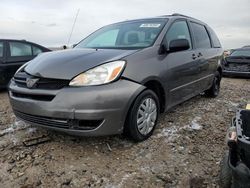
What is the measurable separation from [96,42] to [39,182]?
2.36 meters

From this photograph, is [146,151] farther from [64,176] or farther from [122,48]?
[122,48]

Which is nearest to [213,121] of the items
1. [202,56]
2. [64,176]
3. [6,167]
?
[202,56]

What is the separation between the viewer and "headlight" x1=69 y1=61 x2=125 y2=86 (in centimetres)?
282

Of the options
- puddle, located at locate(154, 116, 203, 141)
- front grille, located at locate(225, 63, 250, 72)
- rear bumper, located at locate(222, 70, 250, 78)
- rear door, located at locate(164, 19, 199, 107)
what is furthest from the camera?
front grille, located at locate(225, 63, 250, 72)

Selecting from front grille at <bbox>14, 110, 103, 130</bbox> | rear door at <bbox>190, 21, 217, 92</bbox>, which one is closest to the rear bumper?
rear door at <bbox>190, 21, 217, 92</bbox>

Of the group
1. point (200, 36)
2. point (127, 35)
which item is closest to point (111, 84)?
point (127, 35)

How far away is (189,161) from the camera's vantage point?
2926 millimetres

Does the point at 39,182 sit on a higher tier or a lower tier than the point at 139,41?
lower

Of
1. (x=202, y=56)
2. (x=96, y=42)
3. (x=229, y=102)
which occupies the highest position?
(x=96, y=42)

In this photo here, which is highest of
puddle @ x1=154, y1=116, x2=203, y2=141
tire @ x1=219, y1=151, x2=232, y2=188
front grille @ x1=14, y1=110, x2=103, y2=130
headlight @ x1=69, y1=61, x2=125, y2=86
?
headlight @ x1=69, y1=61, x2=125, y2=86

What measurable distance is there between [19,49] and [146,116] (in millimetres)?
4638

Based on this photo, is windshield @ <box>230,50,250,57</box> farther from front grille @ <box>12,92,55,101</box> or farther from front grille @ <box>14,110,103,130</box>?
front grille @ <box>12,92,55,101</box>

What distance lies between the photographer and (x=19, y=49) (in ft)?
21.9

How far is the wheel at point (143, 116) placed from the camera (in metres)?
3.08
